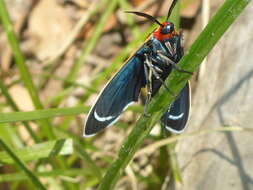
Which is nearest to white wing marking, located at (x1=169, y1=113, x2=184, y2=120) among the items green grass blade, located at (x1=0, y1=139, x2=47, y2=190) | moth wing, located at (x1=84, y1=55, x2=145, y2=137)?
moth wing, located at (x1=84, y1=55, x2=145, y2=137)

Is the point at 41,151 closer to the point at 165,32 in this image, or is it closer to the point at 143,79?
the point at 143,79

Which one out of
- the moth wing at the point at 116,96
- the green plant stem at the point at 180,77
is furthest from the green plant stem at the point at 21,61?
the green plant stem at the point at 180,77

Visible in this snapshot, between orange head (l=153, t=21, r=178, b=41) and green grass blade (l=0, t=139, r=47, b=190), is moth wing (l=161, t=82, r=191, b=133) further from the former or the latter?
green grass blade (l=0, t=139, r=47, b=190)

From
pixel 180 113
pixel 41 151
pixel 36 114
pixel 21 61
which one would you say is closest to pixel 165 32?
pixel 180 113

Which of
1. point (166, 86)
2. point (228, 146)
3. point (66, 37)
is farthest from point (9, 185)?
point (166, 86)

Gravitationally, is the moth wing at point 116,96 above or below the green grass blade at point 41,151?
above

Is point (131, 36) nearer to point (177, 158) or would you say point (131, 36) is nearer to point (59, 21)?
point (59, 21)

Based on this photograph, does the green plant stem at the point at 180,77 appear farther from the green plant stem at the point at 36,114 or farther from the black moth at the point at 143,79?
the green plant stem at the point at 36,114
